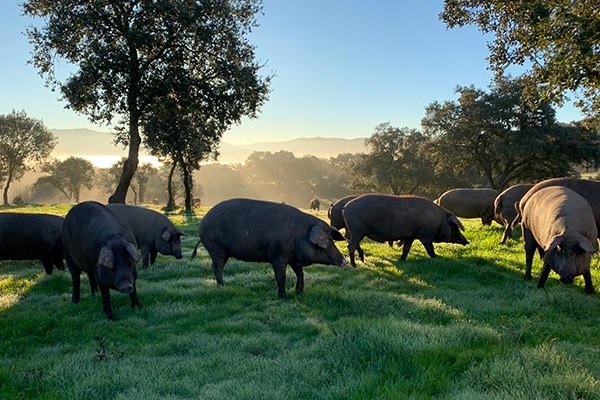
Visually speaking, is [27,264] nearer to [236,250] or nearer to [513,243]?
[236,250]

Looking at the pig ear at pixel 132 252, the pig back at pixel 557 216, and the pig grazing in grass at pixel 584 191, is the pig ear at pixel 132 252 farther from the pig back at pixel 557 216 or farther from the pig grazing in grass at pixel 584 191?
the pig grazing in grass at pixel 584 191

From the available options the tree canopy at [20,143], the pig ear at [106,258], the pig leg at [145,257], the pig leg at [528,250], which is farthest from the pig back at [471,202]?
the tree canopy at [20,143]

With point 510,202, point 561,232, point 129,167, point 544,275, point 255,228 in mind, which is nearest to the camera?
point 561,232

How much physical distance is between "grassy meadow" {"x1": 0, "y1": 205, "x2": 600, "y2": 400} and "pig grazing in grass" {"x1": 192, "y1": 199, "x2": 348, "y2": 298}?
2.42 feet

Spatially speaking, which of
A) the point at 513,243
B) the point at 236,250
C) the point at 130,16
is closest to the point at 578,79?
the point at 513,243

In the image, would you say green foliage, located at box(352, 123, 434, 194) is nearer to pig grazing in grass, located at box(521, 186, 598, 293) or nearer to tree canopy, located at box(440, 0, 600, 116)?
tree canopy, located at box(440, 0, 600, 116)

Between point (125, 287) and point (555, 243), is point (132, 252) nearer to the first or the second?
point (125, 287)

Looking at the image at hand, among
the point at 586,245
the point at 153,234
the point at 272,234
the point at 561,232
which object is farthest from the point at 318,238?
the point at 153,234

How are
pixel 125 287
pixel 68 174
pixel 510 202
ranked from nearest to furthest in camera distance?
1. pixel 125 287
2. pixel 510 202
3. pixel 68 174

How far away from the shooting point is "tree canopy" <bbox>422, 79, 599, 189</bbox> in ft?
140

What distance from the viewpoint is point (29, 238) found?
43.6 ft

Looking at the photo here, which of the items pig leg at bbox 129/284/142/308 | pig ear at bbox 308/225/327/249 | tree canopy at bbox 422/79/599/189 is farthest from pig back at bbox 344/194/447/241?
tree canopy at bbox 422/79/599/189

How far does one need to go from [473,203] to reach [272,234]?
702 inches

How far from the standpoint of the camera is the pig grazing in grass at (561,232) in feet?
30.4
